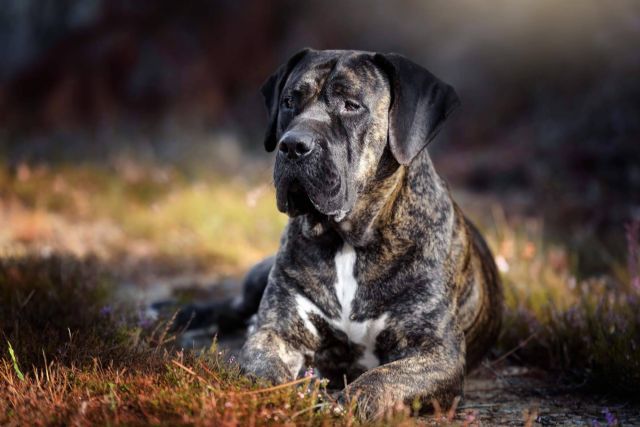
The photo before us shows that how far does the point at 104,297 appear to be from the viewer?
16.3ft

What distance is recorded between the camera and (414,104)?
12.5 ft

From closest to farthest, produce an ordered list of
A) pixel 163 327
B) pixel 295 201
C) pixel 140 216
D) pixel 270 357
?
1. pixel 270 357
2. pixel 295 201
3. pixel 163 327
4. pixel 140 216

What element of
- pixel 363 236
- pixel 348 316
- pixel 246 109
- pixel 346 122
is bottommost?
pixel 348 316

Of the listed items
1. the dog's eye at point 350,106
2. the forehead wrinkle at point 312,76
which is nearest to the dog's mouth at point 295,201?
the dog's eye at point 350,106

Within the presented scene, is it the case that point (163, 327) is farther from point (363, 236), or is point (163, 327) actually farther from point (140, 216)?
point (140, 216)

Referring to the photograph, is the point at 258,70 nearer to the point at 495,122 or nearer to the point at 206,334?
the point at 495,122

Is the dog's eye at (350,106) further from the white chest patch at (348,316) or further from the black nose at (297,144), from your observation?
the white chest patch at (348,316)

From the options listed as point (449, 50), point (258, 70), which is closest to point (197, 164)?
point (258, 70)

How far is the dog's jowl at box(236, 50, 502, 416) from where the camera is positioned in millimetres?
3576

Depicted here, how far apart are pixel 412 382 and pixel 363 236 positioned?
873 mm

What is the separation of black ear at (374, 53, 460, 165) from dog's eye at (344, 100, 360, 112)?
202 millimetres

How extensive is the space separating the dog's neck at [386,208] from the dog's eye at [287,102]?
63 cm

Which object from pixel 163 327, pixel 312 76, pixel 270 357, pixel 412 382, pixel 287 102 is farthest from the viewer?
pixel 163 327

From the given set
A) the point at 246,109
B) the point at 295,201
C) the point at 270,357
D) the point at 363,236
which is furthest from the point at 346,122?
the point at 246,109
